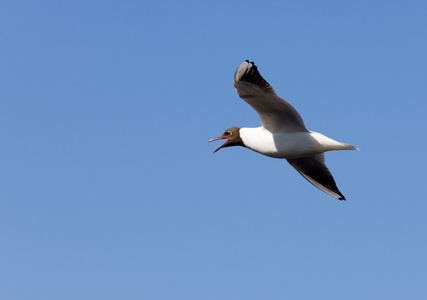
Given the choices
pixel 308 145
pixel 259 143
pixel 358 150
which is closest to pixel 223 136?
pixel 259 143

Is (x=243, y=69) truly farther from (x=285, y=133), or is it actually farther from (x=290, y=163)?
(x=290, y=163)

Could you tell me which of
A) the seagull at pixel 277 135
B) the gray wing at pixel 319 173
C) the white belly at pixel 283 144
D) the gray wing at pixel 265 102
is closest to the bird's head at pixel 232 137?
the seagull at pixel 277 135

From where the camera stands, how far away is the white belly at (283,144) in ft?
54.6

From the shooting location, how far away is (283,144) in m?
16.8

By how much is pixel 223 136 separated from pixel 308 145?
8.90 feet

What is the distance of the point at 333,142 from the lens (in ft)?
53.8

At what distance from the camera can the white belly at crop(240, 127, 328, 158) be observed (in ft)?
54.6

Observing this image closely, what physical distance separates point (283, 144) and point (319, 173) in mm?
2237

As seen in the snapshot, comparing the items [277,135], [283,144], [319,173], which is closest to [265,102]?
[277,135]

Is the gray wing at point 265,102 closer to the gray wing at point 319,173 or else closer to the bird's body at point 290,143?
the bird's body at point 290,143

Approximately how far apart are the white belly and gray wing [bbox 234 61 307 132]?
6.7 inches

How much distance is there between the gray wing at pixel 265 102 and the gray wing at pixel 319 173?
6.68 feet

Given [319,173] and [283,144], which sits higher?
[283,144]

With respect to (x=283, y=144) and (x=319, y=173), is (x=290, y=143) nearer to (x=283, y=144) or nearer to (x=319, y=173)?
(x=283, y=144)
